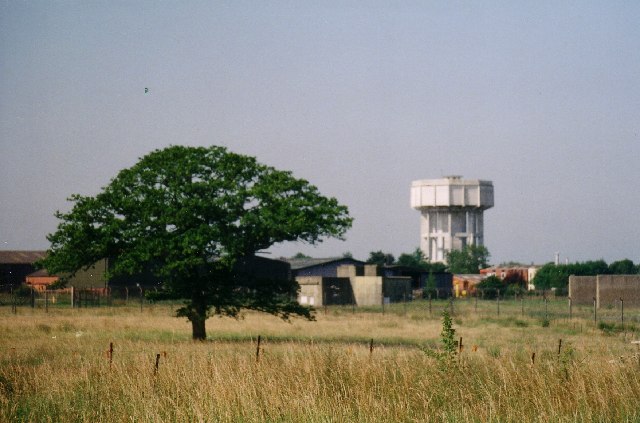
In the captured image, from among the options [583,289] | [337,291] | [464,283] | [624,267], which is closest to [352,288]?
[337,291]

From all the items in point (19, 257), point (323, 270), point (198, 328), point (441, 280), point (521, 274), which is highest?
point (19, 257)

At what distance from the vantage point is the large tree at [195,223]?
32.8 m

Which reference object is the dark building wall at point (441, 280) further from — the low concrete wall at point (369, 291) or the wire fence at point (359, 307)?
the low concrete wall at point (369, 291)

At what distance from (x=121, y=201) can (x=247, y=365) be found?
1746 centimetres

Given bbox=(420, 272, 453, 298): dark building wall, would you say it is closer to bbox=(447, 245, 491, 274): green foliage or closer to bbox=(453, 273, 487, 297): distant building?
bbox=(453, 273, 487, 297): distant building

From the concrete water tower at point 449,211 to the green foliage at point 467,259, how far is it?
3.98m

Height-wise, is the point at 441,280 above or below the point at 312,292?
above

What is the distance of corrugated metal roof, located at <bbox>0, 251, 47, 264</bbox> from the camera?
4246 inches

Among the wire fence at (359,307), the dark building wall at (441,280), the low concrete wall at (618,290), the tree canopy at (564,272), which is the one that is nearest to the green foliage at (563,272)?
the tree canopy at (564,272)

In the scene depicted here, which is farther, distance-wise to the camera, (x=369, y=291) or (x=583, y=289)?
(x=369, y=291)

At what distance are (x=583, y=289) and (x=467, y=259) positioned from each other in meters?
70.7

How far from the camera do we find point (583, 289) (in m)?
82.3

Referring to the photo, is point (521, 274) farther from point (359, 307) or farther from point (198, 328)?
point (198, 328)

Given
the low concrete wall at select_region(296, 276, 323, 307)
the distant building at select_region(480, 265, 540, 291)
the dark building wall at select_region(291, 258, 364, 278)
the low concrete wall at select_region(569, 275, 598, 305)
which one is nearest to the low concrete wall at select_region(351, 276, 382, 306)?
the low concrete wall at select_region(296, 276, 323, 307)
